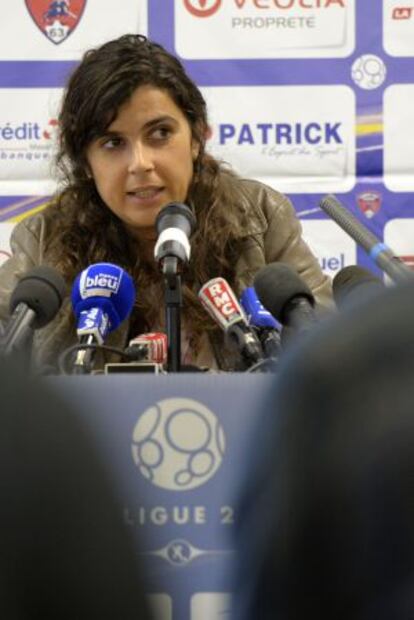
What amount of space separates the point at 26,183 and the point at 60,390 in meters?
2.39

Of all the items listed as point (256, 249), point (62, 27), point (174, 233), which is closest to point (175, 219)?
point (174, 233)

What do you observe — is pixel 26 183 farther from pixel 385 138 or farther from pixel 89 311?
pixel 89 311

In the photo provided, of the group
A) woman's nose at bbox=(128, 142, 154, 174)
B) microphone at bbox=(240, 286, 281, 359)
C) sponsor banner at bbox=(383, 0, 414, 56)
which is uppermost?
sponsor banner at bbox=(383, 0, 414, 56)

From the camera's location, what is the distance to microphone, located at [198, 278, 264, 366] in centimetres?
125

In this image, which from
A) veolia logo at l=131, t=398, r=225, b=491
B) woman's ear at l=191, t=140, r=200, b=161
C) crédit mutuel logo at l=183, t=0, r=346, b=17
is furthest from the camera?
crédit mutuel logo at l=183, t=0, r=346, b=17

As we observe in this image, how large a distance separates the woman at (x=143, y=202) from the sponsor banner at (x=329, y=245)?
68cm

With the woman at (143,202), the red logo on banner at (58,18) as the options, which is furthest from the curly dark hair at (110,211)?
the red logo on banner at (58,18)

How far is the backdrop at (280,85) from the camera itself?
8.81ft

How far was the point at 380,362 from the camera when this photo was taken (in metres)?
0.39

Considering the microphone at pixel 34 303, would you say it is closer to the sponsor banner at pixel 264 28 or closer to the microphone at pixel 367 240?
the microphone at pixel 367 240

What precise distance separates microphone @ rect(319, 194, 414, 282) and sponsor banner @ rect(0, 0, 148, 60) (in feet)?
4.77

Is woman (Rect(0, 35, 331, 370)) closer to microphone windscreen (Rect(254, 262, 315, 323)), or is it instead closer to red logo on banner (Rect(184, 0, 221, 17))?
microphone windscreen (Rect(254, 262, 315, 323))

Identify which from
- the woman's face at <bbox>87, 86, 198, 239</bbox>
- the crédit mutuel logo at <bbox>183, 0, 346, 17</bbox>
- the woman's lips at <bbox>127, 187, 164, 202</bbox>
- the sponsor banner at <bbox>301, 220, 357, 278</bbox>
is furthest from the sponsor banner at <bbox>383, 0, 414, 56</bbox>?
the woman's lips at <bbox>127, 187, 164, 202</bbox>

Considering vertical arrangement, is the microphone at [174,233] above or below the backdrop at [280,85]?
below
